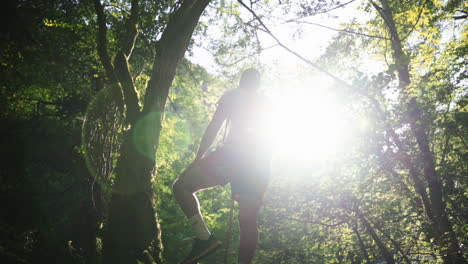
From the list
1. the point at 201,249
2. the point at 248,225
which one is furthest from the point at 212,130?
the point at 201,249

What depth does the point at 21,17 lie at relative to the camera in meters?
9.84

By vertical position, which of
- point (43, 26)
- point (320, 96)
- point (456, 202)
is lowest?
point (456, 202)

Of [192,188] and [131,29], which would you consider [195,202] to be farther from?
[131,29]

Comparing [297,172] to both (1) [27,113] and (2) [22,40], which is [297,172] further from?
(1) [27,113]

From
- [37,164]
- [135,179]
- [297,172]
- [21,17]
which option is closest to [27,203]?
[37,164]

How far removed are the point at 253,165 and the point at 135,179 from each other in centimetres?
247

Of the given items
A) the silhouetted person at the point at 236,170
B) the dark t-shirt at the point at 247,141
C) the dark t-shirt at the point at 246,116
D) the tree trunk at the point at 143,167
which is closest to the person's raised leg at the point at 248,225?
the silhouetted person at the point at 236,170

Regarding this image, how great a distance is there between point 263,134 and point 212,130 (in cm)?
61

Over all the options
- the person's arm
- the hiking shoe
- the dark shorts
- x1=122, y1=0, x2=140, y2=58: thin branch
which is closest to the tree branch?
x1=122, y1=0, x2=140, y2=58: thin branch

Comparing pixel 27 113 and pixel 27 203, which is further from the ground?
pixel 27 113

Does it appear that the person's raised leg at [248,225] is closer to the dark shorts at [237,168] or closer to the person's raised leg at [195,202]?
the dark shorts at [237,168]

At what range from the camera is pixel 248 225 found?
2967mm

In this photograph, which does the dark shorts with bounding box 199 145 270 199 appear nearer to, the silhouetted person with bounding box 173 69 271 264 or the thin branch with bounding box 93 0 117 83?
the silhouetted person with bounding box 173 69 271 264

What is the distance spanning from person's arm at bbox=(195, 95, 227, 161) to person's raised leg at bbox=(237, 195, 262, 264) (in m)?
0.66
